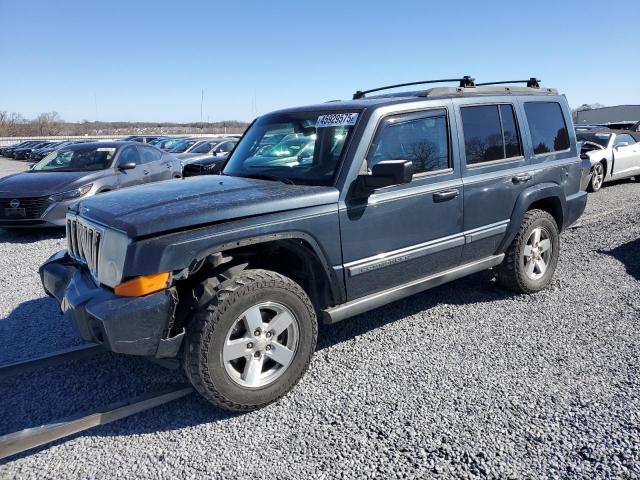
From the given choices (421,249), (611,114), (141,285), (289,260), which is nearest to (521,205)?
(421,249)

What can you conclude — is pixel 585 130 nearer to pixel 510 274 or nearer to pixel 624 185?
pixel 624 185

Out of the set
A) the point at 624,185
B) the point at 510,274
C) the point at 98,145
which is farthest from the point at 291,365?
the point at 624,185

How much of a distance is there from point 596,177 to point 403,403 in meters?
11.1

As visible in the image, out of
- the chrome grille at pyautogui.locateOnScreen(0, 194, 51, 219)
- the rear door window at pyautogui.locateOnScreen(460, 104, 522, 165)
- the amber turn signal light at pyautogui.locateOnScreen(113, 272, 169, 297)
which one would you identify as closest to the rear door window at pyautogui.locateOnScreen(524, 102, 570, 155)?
the rear door window at pyautogui.locateOnScreen(460, 104, 522, 165)

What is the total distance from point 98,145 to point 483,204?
7.99 meters

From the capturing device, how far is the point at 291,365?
10.5 feet

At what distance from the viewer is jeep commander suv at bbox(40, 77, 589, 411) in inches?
112

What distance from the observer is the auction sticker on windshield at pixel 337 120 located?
12.1 ft

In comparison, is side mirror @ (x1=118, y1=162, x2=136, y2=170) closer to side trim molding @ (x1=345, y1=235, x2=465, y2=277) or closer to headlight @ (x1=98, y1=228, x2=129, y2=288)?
headlight @ (x1=98, y1=228, x2=129, y2=288)

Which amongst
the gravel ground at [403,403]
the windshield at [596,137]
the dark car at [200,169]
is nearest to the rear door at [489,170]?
the gravel ground at [403,403]

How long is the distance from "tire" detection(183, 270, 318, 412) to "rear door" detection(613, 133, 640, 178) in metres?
12.0

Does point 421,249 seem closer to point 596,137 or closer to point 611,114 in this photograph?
point 596,137

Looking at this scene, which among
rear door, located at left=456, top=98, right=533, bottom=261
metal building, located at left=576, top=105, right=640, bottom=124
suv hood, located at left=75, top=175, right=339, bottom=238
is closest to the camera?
suv hood, located at left=75, top=175, right=339, bottom=238

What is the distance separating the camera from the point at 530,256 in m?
4.88
